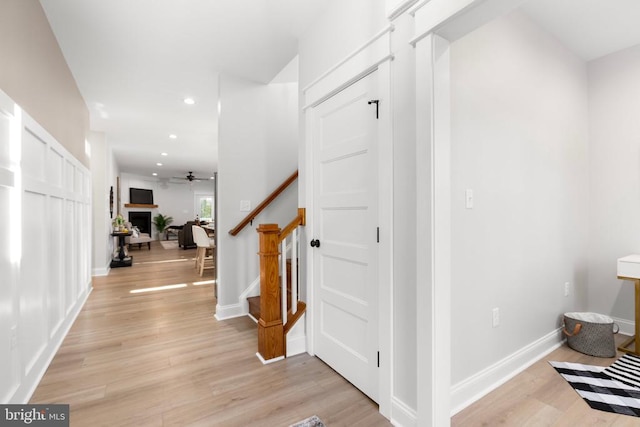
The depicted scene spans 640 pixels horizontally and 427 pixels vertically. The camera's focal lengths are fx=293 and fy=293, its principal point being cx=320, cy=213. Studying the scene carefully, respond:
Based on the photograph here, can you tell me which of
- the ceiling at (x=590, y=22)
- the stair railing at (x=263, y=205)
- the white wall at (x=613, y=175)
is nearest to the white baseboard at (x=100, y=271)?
the stair railing at (x=263, y=205)

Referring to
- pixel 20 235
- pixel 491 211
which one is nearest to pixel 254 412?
pixel 20 235

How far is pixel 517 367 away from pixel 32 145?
348 cm

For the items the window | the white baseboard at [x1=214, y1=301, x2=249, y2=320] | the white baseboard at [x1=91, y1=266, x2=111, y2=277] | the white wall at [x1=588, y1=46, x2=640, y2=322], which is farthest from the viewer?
the window

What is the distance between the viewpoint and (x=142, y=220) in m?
11.8

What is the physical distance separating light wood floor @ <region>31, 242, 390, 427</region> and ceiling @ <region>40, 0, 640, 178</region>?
2583mm

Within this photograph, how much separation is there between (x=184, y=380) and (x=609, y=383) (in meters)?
2.73

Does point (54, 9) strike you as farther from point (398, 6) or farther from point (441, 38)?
point (441, 38)

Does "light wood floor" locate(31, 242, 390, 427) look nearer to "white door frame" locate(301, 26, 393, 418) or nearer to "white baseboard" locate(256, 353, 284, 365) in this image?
"white baseboard" locate(256, 353, 284, 365)

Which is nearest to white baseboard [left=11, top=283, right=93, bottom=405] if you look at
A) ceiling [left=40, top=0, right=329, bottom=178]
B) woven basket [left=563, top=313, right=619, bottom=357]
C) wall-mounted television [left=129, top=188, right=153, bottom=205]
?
ceiling [left=40, top=0, right=329, bottom=178]

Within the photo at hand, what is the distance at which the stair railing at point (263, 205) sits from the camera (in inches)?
123

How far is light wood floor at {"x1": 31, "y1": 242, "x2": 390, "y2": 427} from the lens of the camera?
158 cm

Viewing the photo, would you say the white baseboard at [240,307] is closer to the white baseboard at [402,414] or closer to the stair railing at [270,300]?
the stair railing at [270,300]

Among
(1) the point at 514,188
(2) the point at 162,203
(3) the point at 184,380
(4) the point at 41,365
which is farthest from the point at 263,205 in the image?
(2) the point at 162,203

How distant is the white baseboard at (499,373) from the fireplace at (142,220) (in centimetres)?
1278
